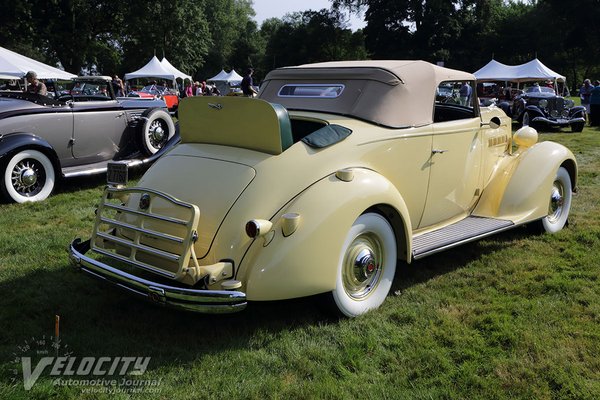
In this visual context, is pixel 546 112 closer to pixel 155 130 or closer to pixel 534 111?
pixel 534 111

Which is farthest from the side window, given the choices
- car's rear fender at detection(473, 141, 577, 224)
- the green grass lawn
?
the green grass lawn

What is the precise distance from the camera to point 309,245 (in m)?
3.07

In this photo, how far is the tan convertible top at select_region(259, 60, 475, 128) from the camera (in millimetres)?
4031

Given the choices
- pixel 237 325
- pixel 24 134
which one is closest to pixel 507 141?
pixel 237 325

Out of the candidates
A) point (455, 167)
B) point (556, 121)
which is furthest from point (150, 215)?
point (556, 121)

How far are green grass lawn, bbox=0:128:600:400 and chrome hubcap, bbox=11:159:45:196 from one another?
8.32ft

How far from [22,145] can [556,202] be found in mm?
6366

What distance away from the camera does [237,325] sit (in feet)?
11.3

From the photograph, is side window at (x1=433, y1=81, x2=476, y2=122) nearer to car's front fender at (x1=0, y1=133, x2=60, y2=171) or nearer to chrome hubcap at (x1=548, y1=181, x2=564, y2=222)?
chrome hubcap at (x1=548, y1=181, x2=564, y2=222)

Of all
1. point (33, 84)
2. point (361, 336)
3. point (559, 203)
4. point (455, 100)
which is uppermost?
point (33, 84)

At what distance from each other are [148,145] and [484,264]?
18.6 feet

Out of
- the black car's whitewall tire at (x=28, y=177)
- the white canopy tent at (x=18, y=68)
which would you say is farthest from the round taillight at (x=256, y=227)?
the white canopy tent at (x=18, y=68)

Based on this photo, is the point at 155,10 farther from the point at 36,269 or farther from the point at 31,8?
the point at 36,269

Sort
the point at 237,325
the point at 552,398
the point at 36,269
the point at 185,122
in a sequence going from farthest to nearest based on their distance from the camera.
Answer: the point at 36,269, the point at 185,122, the point at 237,325, the point at 552,398
